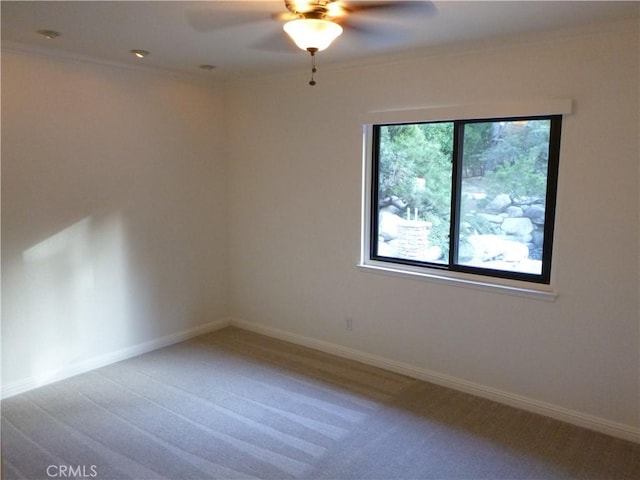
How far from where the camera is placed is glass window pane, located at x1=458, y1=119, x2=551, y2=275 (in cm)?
323

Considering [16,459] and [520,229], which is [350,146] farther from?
[16,459]

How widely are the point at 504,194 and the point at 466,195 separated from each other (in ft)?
0.91

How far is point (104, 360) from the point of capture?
4062mm

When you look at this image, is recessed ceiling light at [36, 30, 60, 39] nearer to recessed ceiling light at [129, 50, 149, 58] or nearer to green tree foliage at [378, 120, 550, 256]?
recessed ceiling light at [129, 50, 149, 58]

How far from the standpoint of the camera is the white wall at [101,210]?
347 cm

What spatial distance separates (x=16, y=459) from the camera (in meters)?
2.73

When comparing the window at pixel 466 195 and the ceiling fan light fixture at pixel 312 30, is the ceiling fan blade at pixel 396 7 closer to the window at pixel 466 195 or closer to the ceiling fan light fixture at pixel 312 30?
the ceiling fan light fixture at pixel 312 30

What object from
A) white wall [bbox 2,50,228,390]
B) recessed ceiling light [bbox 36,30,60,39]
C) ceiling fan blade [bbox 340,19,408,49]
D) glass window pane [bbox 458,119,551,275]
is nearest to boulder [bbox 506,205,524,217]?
glass window pane [bbox 458,119,551,275]

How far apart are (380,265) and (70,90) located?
2.79 metres

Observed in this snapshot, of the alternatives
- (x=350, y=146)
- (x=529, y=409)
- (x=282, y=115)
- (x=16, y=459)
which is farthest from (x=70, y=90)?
(x=529, y=409)

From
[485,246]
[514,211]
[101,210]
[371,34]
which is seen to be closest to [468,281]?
[485,246]

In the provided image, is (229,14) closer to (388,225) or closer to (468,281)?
(388,225)

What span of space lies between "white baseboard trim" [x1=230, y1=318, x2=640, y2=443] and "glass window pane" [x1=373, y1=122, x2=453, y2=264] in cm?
90

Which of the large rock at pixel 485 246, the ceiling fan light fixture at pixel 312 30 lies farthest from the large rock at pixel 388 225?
the ceiling fan light fixture at pixel 312 30
